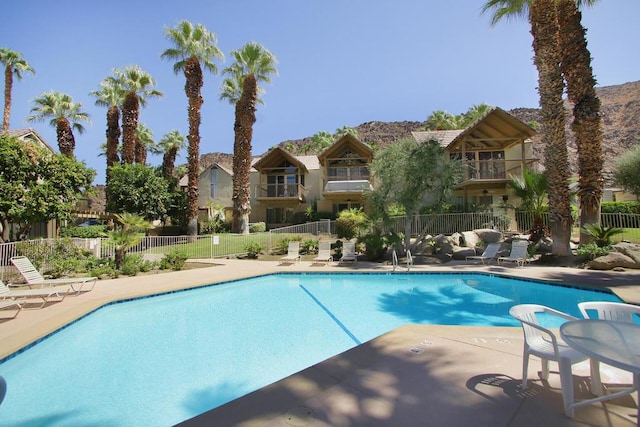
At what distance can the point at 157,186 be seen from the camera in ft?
80.2

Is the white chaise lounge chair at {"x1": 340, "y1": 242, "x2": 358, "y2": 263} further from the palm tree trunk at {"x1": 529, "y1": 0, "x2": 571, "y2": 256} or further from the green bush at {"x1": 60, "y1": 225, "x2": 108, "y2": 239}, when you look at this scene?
the green bush at {"x1": 60, "y1": 225, "x2": 108, "y2": 239}

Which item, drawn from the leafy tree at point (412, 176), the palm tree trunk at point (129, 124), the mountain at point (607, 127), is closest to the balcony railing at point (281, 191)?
the palm tree trunk at point (129, 124)

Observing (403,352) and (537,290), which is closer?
(403,352)

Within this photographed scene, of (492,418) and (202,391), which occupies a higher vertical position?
(492,418)

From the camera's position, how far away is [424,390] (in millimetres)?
3430

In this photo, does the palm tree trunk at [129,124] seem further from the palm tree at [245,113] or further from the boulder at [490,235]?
the boulder at [490,235]

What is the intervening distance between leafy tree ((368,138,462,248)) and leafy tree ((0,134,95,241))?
14.8 meters

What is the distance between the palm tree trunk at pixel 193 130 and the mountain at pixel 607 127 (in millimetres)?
25036

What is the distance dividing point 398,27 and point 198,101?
15.7 meters

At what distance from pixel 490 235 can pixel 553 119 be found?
21.5 ft

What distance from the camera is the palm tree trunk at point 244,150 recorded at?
A: 23703 millimetres

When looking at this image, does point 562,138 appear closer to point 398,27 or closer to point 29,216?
point 398,27

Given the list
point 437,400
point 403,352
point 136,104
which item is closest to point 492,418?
point 437,400

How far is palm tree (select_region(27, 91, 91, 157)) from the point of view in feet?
89.3
